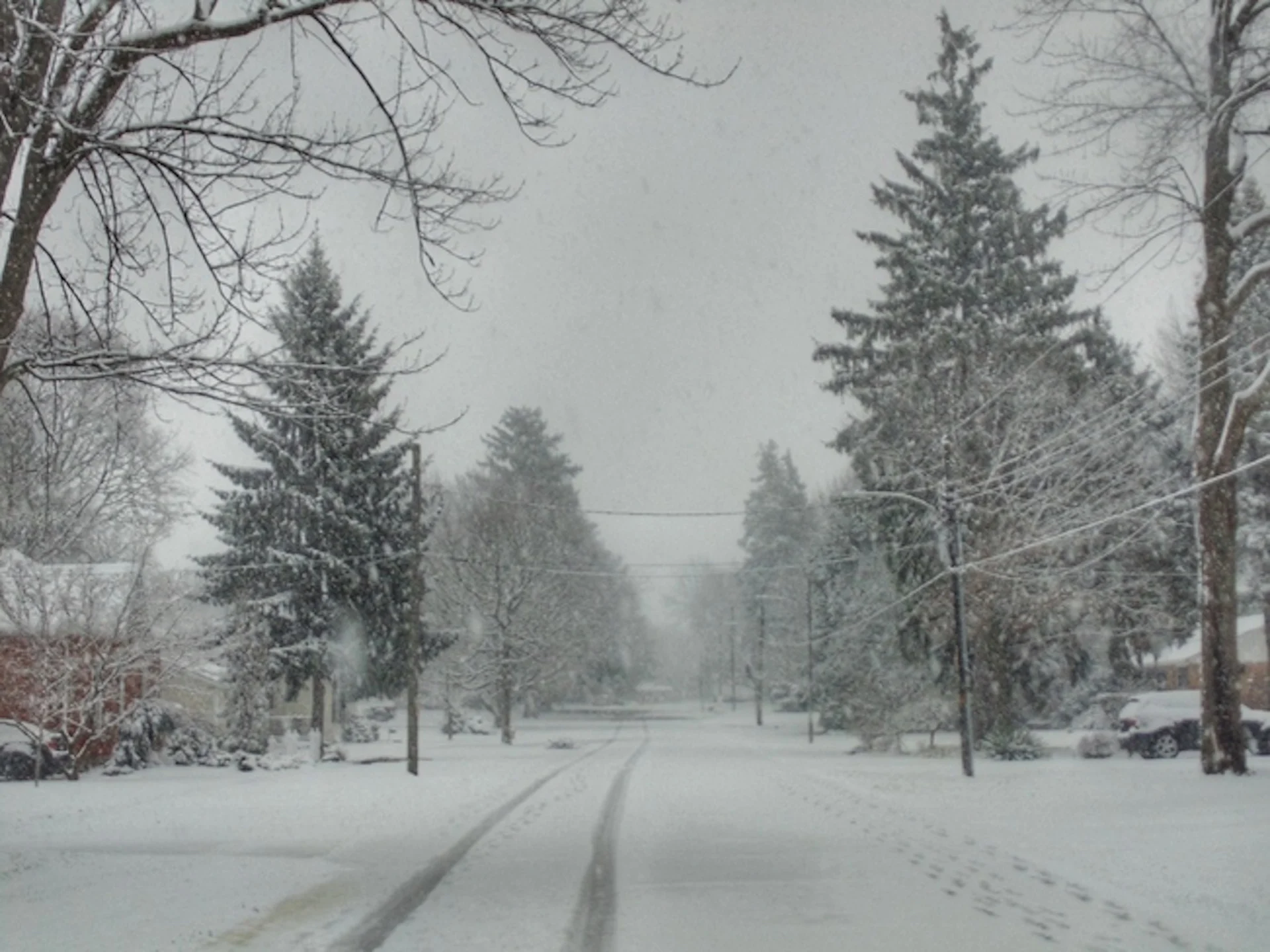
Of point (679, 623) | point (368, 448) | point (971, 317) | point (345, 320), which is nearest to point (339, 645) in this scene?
point (368, 448)

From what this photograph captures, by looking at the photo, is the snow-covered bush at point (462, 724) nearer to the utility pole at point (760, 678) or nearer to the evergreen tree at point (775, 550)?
the utility pole at point (760, 678)

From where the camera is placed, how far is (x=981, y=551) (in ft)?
104

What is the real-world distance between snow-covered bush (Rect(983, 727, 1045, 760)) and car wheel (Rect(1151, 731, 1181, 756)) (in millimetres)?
2789

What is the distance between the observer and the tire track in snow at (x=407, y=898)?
8039 mm

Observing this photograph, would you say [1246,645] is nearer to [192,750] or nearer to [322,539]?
[322,539]

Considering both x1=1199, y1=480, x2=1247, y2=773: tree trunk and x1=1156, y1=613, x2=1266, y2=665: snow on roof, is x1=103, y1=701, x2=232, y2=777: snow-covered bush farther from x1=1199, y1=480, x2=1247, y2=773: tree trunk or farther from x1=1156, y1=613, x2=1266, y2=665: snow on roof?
x1=1156, y1=613, x2=1266, y2=665: snow on roof

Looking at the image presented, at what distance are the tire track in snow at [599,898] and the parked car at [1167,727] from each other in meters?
18.1

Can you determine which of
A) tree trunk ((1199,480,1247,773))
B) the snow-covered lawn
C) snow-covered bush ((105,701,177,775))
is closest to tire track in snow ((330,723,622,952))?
the snow-covered lawn

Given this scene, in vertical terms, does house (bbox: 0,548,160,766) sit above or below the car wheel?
above

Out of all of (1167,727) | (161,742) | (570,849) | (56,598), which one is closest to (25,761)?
(56,598)

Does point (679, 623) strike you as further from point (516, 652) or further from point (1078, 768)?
point (1078, 768)

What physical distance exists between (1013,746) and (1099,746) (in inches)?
83.7

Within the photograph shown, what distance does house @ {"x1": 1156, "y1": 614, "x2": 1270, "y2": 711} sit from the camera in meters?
50.0

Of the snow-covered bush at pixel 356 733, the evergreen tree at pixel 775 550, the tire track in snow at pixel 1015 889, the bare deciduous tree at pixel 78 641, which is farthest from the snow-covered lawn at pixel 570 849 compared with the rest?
the evergreen tree at pixel 775 550
